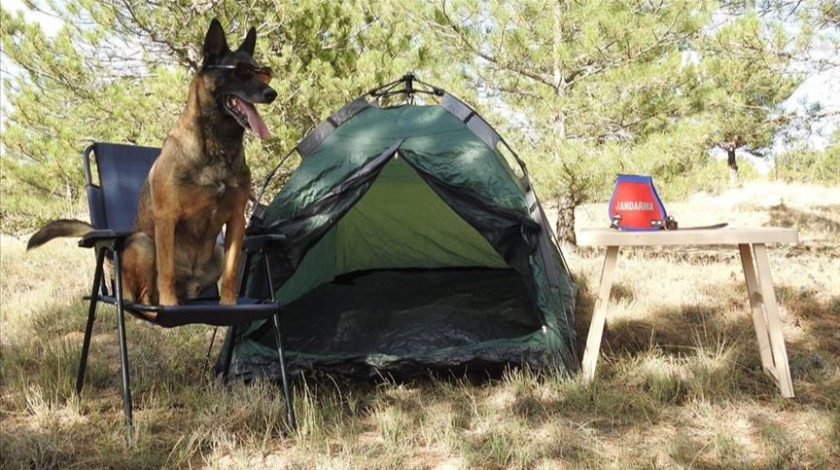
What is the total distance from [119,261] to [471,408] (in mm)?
1619

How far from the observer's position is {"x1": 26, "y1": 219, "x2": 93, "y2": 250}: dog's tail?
3.02 m

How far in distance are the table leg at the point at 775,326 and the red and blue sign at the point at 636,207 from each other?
47cm

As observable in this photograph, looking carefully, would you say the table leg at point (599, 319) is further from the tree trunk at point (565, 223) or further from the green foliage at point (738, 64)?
the tree trunk at point (565, 223)

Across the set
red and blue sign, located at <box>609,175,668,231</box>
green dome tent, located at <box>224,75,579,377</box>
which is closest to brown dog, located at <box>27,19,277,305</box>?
green dome tent, located at <box>224,75,579,377</box>

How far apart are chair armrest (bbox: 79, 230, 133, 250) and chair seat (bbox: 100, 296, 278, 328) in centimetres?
25

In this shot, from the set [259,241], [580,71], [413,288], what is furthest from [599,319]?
[580,71]

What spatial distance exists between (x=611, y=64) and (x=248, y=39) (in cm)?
513

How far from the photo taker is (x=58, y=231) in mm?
3115

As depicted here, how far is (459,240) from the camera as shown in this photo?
19.5 feet

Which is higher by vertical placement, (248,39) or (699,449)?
(248,39)

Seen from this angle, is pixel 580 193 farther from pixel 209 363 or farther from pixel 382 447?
pixel 382 447

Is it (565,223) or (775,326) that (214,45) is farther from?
(565,223)

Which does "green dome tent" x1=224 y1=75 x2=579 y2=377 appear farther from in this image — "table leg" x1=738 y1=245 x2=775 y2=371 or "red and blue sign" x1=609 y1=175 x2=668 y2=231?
Answer: "table leg" x1=738 y1=245 x2=775 y2=371

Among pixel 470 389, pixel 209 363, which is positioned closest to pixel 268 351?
pixel 209 363
